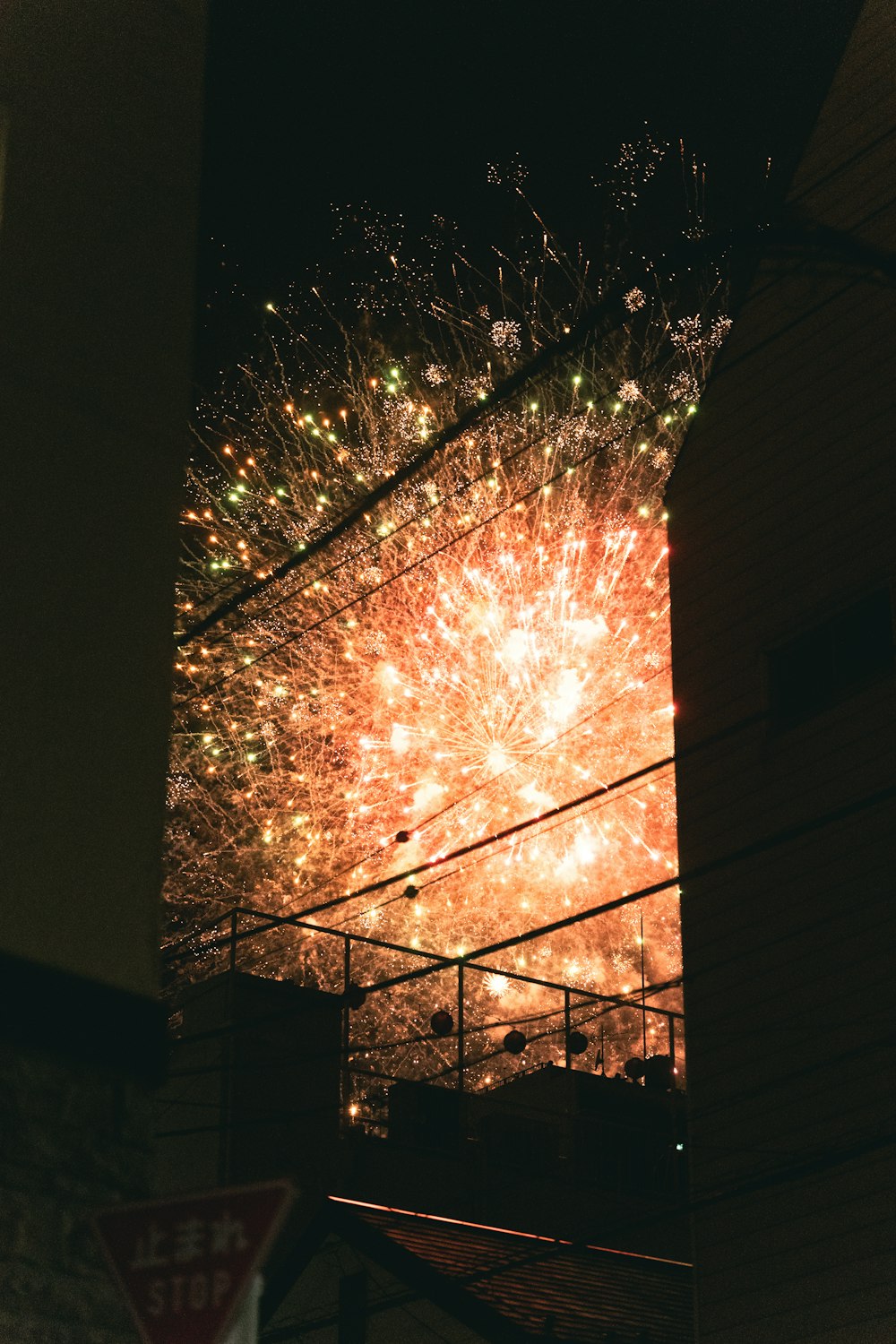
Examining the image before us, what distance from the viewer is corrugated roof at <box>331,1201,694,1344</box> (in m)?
15.2

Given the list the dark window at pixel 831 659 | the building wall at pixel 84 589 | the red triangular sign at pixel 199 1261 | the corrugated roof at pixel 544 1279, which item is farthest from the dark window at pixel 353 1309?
the red triangular sign at pixel 199 1261

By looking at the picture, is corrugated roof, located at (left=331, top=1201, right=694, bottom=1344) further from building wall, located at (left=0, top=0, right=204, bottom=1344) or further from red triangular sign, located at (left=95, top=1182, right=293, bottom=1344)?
red triangular sign, located at (left=95, top=1182, right=293, bottom=1344)

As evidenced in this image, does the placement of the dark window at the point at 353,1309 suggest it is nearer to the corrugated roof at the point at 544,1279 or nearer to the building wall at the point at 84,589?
the corrugated roof at the point at 544,1279

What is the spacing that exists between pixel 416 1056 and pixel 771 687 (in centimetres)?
1443

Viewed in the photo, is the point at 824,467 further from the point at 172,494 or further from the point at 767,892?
the point at 172,494

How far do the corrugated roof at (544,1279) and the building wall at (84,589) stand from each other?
8694 millimetres

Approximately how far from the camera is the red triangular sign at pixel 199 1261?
197 inches

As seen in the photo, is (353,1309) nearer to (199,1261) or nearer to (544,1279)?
(544,1279)

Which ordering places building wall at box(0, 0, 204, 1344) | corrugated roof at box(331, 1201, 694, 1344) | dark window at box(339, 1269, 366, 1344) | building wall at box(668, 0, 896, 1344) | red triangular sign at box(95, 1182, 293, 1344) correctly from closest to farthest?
red triangular sign at box(95, 1182, 293, 1344)
building wall at box(0, 0, 204, 1344)
building wall at box(668, 0, 896, 1344)
corrugated roof at box(331, 1201, 694, 1344)
dark window at box(339, 1269, 366, 1344)

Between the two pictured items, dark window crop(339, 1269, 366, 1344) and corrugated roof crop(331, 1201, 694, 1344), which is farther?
dark window crop(339, 1269, 366, 1344)

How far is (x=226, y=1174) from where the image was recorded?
752 inches

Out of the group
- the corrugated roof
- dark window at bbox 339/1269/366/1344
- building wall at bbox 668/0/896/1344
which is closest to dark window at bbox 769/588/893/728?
building wall at bbox 668/0/896/1344

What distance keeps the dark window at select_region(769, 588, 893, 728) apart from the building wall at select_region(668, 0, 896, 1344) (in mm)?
82

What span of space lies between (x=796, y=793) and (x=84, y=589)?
307 inches
